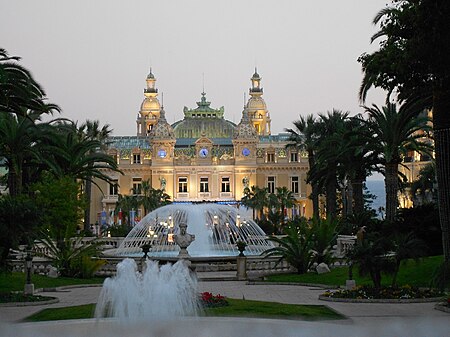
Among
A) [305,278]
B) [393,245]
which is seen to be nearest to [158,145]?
[305,278]

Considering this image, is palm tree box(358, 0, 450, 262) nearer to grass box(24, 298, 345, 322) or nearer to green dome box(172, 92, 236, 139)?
grass box(24, 298, 345, 322)

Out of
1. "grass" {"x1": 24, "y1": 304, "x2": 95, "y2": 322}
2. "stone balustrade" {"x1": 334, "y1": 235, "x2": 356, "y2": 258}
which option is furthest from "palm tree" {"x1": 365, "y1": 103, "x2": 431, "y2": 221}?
"grass" {"x1": 24, "y1": 304, "x2": 95, "y2": 322}

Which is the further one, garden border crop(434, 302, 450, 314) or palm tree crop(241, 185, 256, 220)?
palm tree crop(241, 185, 256, 220)

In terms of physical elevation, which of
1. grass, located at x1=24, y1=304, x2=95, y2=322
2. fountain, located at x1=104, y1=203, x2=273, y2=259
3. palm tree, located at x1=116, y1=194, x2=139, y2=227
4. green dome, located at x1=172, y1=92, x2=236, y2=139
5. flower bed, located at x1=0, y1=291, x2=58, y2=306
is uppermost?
green dome, located at x1=172, y1=92, x2=236, y2=139

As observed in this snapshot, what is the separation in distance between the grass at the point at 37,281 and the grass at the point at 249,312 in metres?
6.82

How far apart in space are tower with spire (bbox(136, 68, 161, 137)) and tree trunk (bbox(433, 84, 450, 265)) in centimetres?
10849

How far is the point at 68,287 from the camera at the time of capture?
89.1 ft

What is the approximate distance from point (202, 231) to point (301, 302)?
2403 centimetres

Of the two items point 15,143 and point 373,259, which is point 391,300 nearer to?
point 373,259

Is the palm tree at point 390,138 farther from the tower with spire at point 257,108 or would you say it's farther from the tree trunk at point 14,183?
the tower with spire at point 257,108

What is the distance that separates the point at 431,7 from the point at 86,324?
10344 mm

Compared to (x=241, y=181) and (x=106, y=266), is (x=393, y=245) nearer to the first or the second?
(x=106, y=266)

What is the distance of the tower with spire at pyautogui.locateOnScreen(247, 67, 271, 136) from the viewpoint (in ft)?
422

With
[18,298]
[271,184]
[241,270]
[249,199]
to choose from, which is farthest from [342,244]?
[271,184]
